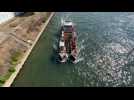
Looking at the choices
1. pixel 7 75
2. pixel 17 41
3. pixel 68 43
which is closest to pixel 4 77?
pixel 7 75

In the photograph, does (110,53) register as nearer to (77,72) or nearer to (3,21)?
(77,72)


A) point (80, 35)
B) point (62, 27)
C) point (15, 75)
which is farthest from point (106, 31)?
point (15, 75)

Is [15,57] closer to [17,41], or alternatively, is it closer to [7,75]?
[7,75]

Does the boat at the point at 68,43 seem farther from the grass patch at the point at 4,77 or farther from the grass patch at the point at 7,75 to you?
the grass patch at the point at 4,77

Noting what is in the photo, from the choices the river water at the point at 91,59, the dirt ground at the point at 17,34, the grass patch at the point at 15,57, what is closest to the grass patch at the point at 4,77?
the dirt ground at the point at 17,34

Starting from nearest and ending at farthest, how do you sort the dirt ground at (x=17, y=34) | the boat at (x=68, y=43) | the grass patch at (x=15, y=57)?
1. the grass patch at (x=15, y=57)
2. the dirt ground at (x=17, y=34)
3. the boat at (x=68, y=43)
